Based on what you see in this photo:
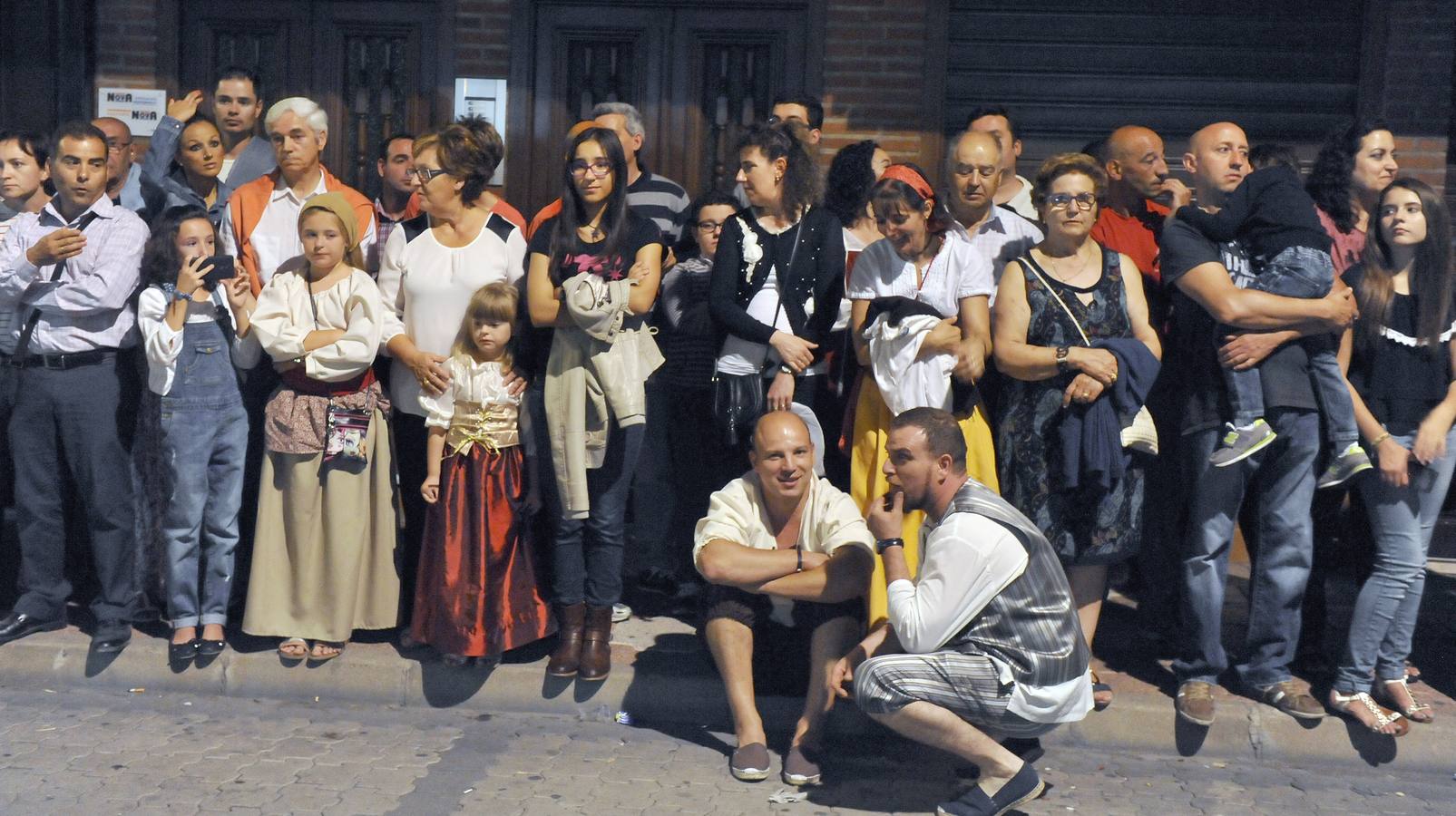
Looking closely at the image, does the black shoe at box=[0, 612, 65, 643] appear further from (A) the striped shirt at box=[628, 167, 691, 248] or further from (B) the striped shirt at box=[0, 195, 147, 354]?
(A) the striped shirt at box=[628, 167, 691, 248]

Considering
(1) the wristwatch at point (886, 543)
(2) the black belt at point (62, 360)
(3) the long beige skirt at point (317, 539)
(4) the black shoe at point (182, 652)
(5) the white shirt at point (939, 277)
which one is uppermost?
(5) the white shirt at point (939, 277)

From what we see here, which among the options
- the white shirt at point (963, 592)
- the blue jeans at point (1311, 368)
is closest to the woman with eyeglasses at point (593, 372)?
the white shirt at point (963, 592)

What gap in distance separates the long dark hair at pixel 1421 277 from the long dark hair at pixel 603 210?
2.69 meters

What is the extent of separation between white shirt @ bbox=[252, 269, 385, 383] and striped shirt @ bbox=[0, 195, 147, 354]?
0.61 meters

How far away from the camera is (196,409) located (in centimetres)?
586

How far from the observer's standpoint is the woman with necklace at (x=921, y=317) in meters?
5.39

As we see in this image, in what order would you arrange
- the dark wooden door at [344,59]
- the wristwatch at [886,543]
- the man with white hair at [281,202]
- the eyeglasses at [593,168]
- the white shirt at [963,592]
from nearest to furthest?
the white shirt at [963,592] < the wristwatch at [886,543] < the eyeglasses at [593,168] < the man with white hair at [281,202] < the dark wooden door at [344,59]

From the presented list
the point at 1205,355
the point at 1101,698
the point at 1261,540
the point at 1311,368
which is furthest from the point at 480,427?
the point at 1311,368

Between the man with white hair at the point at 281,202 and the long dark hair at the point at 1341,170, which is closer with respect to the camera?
the long dark hair at the point at 1341,170

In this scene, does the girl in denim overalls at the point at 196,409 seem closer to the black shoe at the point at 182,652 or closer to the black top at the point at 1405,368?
the black shoe at the point at 182,652

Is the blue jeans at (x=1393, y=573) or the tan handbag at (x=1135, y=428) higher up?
the tan handbag at (x=1135, y=428)

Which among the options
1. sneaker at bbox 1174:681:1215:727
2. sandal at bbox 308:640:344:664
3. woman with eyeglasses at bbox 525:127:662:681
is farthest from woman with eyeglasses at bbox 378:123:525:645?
sneaker at bbox 1174:681:1215:727

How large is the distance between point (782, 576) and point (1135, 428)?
135cm

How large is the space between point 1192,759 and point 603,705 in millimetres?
2138
